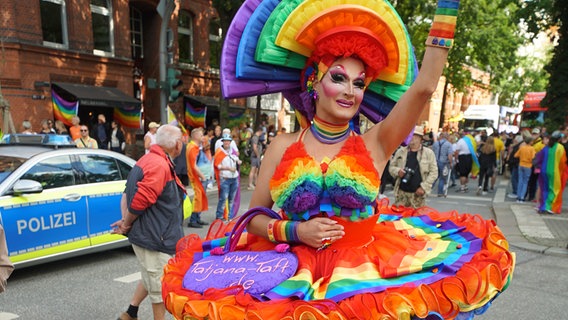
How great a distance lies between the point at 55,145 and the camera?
210 inches

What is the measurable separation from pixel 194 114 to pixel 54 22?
727cm

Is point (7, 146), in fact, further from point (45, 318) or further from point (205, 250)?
point (205, 250)

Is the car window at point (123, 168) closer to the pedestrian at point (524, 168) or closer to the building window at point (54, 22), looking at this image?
the pedestrian at point (524, 168)

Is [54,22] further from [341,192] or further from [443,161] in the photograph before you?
[341,192]


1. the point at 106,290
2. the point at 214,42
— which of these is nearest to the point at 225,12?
the point at 214,42

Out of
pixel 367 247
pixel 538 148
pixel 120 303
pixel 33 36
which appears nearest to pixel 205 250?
pixel 367 247

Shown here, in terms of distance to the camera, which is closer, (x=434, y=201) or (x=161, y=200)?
(x=161, y=200)

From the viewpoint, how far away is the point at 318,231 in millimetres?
1788

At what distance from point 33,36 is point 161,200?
13.0 m

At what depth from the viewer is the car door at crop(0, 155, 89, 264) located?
14.8 feet

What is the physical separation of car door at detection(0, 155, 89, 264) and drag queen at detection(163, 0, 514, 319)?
10.5 feet

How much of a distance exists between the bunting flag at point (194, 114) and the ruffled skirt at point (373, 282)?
18.6m

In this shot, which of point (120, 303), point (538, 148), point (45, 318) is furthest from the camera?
point (538, 148)

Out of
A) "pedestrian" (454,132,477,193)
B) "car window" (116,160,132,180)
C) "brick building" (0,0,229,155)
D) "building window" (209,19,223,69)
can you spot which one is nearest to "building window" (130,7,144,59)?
"brick building" (0,0,229,155)
